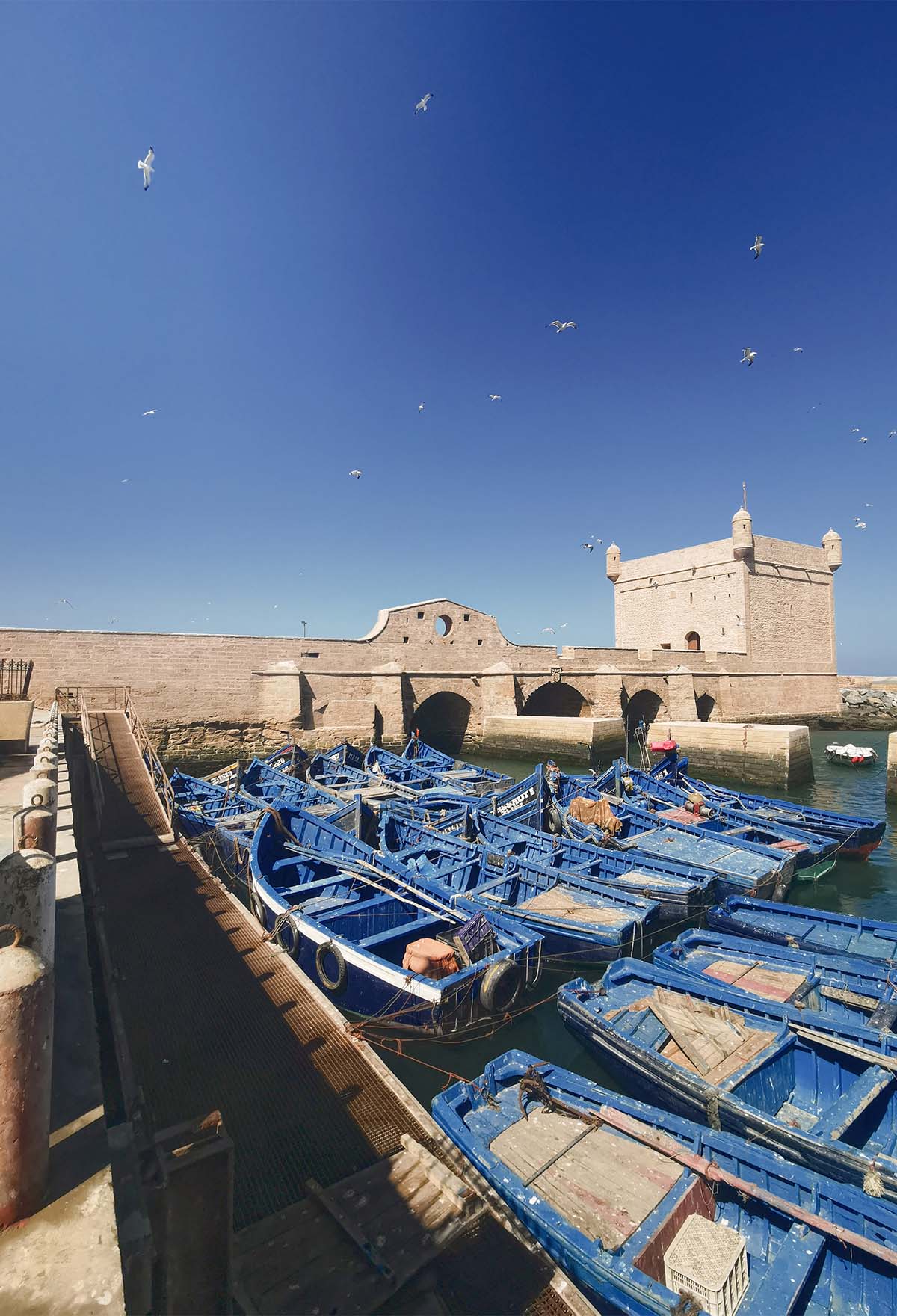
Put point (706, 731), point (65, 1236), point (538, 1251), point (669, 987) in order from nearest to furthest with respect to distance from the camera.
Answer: point (65, 1236)
point (538, 1251)
point (669, 987)
point (706, 731)

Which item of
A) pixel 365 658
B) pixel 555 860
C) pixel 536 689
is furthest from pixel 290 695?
A: pixel 555 860

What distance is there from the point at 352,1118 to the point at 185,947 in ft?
11.6

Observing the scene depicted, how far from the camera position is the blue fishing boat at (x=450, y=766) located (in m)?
18.2

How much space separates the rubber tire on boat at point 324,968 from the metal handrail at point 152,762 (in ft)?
19.5

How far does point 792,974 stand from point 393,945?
15.6 feet

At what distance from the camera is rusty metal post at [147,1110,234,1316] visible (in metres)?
2.46

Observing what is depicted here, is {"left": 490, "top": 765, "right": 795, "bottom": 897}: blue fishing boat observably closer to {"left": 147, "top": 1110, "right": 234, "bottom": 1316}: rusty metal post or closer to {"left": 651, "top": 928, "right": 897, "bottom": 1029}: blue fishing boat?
{"left": 651, "top": 928, "right": 897, "bottom": 1029}: blue fishing boat

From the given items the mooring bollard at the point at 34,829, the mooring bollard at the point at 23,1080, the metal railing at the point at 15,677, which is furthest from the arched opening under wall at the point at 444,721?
the mooring bollard at the point at 23,1080

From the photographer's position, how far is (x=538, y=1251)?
13.0ft

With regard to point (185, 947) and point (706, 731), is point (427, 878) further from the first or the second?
point (706, 731)

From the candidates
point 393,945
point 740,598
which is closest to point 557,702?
point 740,598

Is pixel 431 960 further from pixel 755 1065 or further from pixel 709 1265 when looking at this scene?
pixel 709 1265

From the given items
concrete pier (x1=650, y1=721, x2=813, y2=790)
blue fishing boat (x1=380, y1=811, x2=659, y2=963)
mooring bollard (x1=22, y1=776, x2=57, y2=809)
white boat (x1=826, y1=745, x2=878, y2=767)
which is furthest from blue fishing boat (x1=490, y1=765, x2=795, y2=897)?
white boat (x1=826, y1=745, x2=878, y2=767)

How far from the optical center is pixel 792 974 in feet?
24.2
